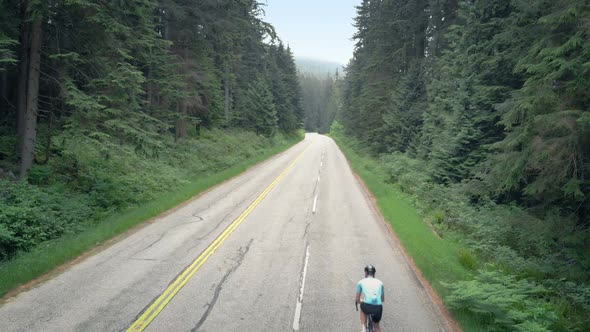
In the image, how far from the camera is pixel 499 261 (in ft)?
37.8

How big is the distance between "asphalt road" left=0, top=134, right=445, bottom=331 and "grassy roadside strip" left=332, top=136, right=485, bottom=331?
0.48m

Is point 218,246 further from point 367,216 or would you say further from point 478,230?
point 478,230

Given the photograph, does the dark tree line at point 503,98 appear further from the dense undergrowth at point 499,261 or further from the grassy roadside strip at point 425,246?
the grassy roadside strip at point 425,246

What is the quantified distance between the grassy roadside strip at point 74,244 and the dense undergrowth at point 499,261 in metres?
9.69

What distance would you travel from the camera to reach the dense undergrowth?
7918 mm

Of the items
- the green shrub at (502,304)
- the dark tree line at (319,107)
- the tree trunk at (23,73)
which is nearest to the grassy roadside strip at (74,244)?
the tree trunk at (23,73)

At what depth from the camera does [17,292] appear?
8.71 m

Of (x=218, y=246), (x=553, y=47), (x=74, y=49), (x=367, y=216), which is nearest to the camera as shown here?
(x=553, y=47)

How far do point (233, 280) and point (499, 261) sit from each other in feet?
25.5

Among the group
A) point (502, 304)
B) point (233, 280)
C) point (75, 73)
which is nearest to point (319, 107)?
point (75, 73)

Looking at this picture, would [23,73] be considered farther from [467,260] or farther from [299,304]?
[467,260]

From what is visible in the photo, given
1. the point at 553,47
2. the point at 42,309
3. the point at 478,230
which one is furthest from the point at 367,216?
the point at 42,309

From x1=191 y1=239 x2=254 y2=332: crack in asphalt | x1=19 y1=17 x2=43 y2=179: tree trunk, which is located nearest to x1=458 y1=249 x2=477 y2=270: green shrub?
x1=191 y1=239 x2=254 y2=332: crack in asphalt

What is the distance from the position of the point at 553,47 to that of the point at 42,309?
551 inches
